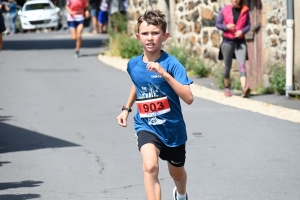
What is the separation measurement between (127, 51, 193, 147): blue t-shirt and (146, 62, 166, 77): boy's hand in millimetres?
265


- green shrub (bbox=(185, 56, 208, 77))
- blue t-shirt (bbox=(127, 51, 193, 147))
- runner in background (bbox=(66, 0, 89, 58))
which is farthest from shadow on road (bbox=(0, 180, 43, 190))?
runner in background (bbox=(66, 0, 89, 58))

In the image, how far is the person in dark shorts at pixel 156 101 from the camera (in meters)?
5.83

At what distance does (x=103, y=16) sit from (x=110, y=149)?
81.9 ft

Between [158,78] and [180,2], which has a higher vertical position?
[158,78]

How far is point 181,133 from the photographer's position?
6004 mm

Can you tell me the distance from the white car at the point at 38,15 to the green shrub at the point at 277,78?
2594 cm

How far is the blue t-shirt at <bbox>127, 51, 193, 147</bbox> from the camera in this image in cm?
590

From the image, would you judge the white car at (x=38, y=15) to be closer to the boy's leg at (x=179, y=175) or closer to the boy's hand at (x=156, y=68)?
the boy's leg at (x=179, y=175)

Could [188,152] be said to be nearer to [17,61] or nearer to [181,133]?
[181,133]

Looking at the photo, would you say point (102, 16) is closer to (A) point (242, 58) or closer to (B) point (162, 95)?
(A) point (242, 58)

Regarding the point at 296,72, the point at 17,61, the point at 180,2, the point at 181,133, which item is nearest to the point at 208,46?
the point at 180,2

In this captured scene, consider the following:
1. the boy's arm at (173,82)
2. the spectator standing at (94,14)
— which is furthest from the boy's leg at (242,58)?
the spectator standing at (94,14)

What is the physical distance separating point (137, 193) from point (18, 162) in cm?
202

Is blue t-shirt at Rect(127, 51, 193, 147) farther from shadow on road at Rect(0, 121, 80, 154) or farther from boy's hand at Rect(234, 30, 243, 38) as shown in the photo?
boy's hand at Rect(234, 30, 243, 38)
